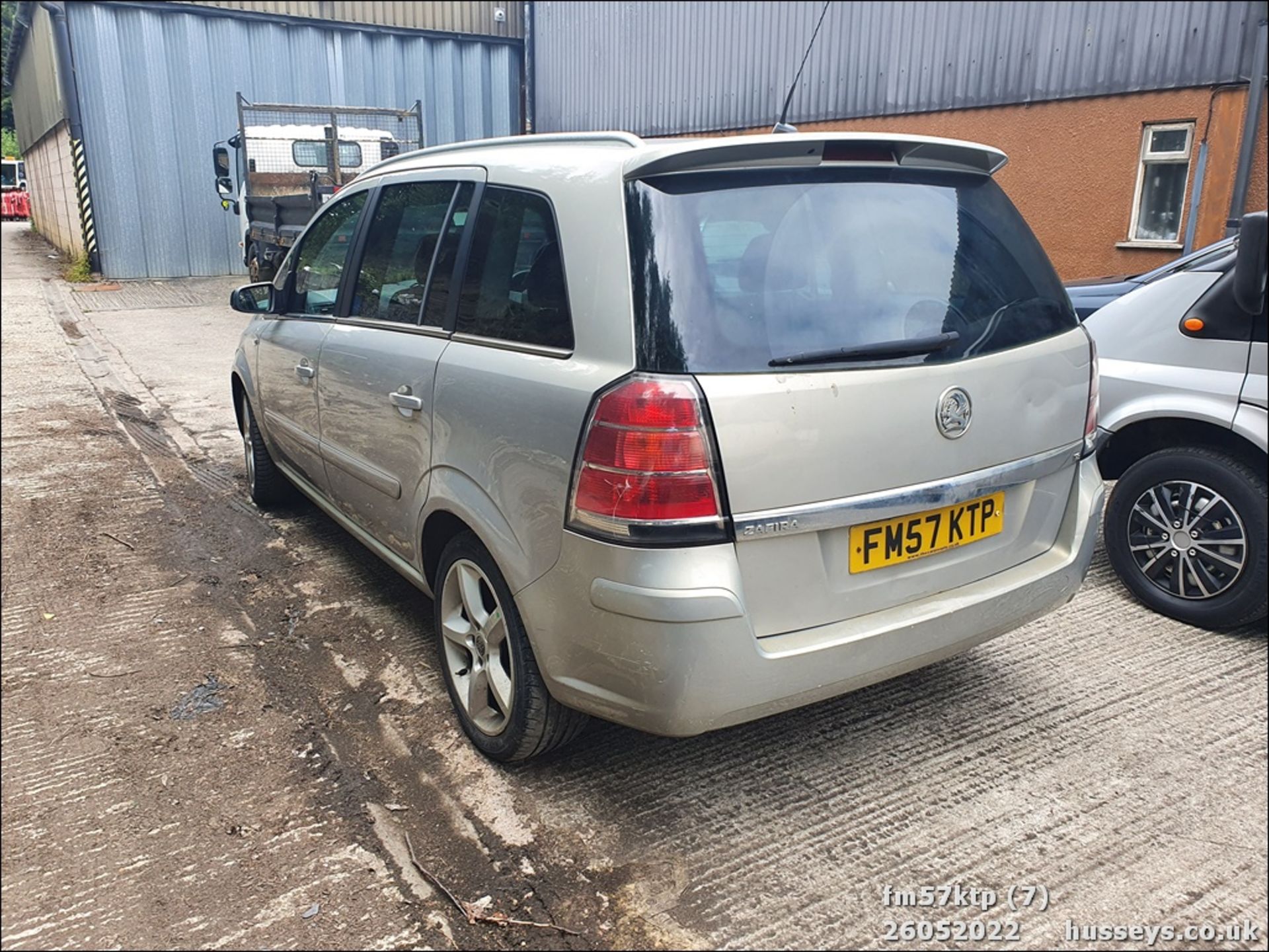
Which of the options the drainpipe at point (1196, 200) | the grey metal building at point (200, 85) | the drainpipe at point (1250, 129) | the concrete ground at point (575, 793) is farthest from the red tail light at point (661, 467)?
the grey metal building at point (200, 85)

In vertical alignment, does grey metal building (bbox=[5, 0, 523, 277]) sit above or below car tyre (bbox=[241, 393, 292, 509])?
above

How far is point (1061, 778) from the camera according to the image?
271 cm

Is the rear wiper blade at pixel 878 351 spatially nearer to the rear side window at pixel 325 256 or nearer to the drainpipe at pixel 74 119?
the rear side window at pixel 325 256

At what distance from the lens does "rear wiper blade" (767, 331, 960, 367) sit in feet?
7.25

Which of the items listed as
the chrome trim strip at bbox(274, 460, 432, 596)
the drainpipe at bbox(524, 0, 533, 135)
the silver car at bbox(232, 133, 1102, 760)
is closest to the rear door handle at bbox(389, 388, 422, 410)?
the silver car at bbox(232, 133, 1102, 760)

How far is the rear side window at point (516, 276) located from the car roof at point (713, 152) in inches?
5.4

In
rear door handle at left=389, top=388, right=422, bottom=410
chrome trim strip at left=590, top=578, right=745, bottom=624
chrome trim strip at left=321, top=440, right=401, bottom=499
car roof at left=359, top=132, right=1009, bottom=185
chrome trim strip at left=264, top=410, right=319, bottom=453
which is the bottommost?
chrome trim strip at left=264, top=410, right=319, bottom=453

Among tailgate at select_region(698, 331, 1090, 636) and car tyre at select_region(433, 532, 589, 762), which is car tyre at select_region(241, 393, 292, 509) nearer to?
car tyre at select_region(433, 532, 589, 762)

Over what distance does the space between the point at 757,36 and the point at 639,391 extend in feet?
46.0

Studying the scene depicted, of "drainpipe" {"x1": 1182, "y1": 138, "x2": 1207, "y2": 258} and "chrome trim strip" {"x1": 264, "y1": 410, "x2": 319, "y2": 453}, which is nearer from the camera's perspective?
"chrome trim strip" {"x1": 264, "y1": 410, "x2": 319, "y2": 453}

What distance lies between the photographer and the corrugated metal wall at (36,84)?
17.2 metres

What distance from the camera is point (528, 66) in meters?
19.2

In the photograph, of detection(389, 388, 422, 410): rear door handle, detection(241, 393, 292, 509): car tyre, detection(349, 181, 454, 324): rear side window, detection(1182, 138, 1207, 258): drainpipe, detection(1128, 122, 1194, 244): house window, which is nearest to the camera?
detection(389, 388, 422, 410): rear door handle

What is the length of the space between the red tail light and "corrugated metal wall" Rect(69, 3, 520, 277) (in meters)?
17.0
